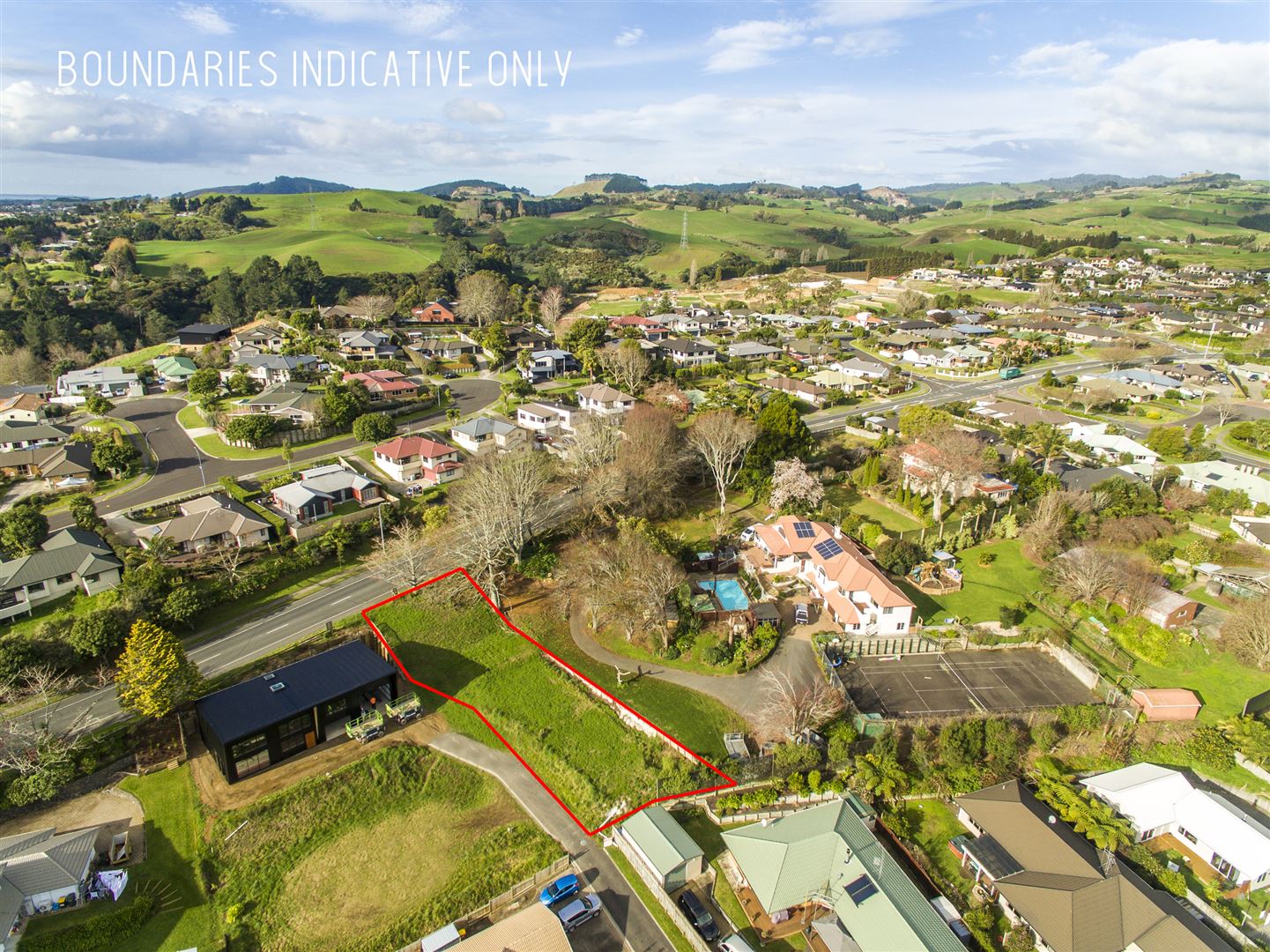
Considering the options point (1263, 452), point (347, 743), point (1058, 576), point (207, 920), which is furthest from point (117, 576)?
point (1263, 452)

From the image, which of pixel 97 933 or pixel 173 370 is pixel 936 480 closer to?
pixel 97 933

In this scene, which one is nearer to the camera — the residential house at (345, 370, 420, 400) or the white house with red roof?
the white house with red roof

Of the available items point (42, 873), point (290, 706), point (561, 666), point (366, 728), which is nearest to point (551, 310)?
point (561, 666)

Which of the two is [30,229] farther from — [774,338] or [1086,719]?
[1086,719]

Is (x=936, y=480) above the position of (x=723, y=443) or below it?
below

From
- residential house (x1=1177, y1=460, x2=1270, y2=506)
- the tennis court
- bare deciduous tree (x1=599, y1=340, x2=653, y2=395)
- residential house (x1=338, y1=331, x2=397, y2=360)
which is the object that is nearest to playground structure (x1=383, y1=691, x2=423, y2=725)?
the tennis court

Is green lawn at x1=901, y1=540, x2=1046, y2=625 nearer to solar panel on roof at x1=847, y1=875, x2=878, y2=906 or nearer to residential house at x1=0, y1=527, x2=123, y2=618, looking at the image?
solar panel on roof at x1=847, y1=875, x2=878, y2=906
